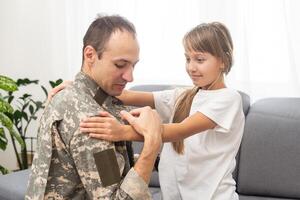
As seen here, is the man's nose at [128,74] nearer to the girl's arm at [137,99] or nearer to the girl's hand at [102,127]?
the girl's hand at [102,127]

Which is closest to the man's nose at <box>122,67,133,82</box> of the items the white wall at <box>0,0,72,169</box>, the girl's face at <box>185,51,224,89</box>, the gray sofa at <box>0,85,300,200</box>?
the girl's face at <box>185,51,224,89</box>

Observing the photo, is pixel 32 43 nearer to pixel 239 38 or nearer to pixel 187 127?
pixel 239 38

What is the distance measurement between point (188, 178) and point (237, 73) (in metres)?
1.42

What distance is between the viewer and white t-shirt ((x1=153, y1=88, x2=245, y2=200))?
1.41 meters

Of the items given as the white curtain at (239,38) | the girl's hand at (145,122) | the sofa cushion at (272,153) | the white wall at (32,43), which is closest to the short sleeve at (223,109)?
the girl's hand at (145,122)

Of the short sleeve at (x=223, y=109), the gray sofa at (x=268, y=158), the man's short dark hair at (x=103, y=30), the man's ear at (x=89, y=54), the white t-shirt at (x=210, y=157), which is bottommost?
the gray sofa at (x=268, y=158)

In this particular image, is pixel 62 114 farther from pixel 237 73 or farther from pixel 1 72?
pixel 1 72

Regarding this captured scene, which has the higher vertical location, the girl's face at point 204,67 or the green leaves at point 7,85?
the girl's face at point 204,67

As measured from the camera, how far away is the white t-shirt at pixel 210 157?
4.63 ft

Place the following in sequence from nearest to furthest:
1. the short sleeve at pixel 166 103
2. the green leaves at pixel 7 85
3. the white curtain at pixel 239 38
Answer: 1. the short sleeve at pixel 166 103
2. the white curtain at pixel 239 38
3. the green leaves at pixel 7 85

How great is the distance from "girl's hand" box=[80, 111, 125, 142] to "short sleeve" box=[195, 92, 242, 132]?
0.41 metres

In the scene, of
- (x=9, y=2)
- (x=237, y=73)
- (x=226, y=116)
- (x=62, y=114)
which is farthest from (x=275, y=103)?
(x=9, y=2)

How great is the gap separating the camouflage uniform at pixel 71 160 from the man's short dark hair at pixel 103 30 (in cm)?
14

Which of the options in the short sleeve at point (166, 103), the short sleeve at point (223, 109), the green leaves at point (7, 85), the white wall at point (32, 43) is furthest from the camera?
the white wall at point (32, 43)
